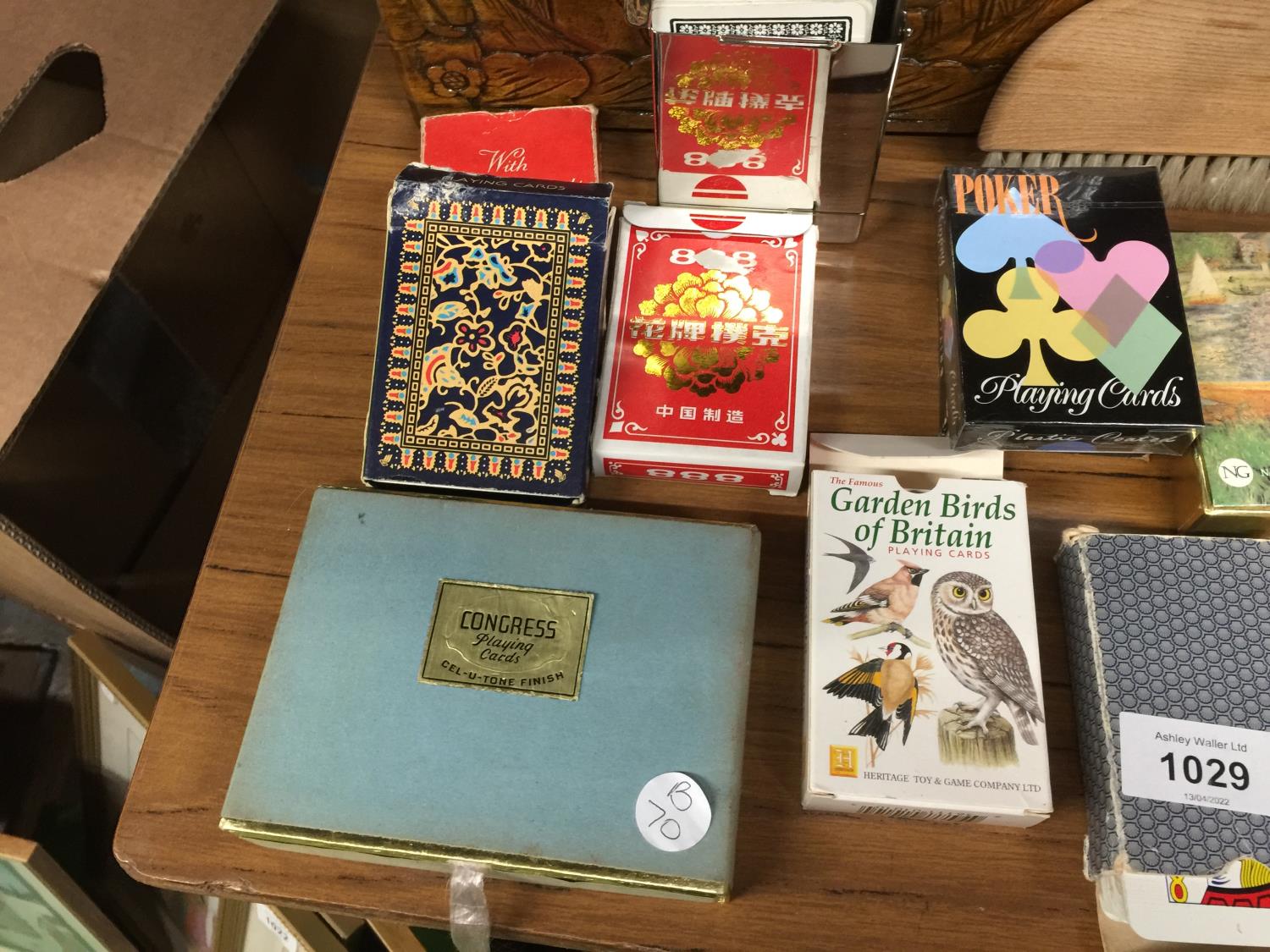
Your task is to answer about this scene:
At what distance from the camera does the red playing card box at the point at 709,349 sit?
87 cm

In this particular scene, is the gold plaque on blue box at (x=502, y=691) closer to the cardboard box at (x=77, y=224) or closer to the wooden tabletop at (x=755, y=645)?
the wooden tabletop at (x=755, y=645)

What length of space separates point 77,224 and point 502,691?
67 cm

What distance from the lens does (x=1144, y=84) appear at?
0.91m

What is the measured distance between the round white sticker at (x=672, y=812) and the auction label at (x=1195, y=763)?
0.34 m

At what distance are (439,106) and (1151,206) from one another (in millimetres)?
791

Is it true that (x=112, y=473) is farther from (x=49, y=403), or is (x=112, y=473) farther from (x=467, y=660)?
(x=467, y=660)

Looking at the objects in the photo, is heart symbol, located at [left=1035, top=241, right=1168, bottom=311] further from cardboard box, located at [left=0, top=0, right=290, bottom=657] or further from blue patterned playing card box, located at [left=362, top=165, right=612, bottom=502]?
cardboard box, located at [left=0, top=0, right=290, bottom=657]

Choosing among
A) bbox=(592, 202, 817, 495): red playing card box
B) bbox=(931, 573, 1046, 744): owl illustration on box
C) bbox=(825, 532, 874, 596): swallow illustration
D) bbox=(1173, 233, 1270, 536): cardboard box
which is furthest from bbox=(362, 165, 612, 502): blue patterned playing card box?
bbox=(1173, 233, 1270, 536): cardboard box

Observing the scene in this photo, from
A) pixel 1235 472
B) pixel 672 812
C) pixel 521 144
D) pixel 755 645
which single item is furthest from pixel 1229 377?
pixel 521 144

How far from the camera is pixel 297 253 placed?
5.34ft

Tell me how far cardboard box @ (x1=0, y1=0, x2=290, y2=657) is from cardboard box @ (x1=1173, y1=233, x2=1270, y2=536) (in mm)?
1086

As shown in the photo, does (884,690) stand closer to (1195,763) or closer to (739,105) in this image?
(1195,763)

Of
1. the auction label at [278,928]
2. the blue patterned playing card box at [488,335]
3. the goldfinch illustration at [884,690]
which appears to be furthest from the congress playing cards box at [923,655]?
the auction label at [278,928]

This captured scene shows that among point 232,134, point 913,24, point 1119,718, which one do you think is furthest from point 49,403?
point 1119,718
